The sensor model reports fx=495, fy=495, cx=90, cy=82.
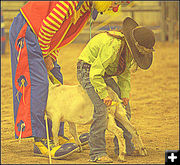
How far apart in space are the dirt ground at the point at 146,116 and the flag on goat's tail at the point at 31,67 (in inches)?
11.4

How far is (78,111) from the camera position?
435 cm

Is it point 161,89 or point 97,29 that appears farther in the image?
point 161,89

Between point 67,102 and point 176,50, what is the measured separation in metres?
8.97

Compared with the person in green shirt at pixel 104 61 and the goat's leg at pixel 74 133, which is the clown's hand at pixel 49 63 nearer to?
the person in green shirt at pixel 104 61

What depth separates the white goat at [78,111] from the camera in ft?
13.9

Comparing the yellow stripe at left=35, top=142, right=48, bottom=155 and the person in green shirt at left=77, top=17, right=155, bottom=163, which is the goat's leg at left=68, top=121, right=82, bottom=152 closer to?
the yellow stripe at left=35, top=142, right=48, bottom=155

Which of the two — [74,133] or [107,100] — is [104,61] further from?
[74,133]

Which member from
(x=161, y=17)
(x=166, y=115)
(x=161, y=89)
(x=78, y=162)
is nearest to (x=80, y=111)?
(x=78, y=162)

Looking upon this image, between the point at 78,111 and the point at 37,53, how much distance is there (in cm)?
65

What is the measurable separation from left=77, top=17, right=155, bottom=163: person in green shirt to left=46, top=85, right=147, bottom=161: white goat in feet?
0.33

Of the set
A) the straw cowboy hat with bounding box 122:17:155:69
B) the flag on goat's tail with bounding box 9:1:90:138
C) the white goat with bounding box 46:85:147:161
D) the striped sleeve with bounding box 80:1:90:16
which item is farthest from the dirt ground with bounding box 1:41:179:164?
the straw cowboy hat with bounding box 122:17:155:69

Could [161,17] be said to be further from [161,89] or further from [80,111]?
[80,111]

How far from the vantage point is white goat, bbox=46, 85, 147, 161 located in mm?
4250

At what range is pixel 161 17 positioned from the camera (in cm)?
1485
